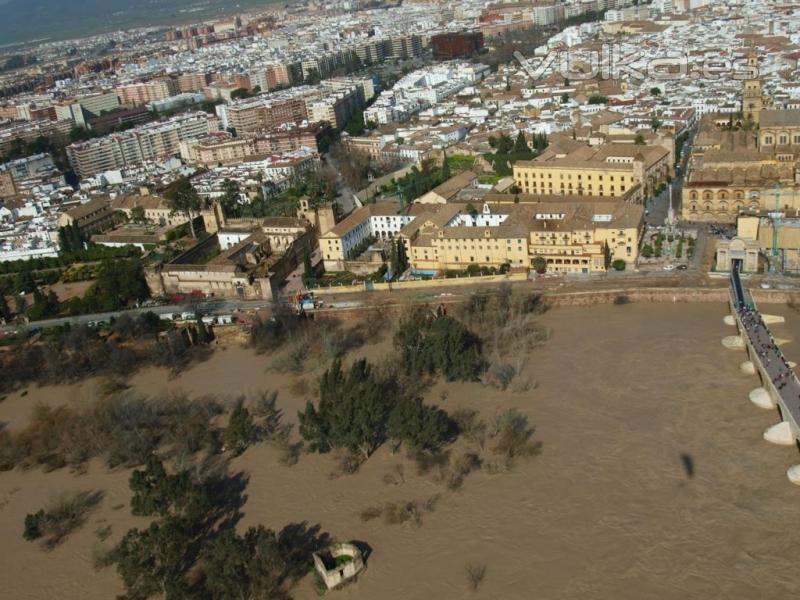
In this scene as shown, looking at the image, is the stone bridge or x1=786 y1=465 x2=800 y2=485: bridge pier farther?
the stone bridge

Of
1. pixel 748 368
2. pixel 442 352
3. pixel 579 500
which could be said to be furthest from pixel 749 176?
pixel 579 500

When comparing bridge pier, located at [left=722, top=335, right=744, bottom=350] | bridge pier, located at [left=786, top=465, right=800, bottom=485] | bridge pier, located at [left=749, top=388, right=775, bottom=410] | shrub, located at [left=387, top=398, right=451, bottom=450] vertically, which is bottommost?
bridge pier, located at [left=722, top=335, right=744, bottom=350]

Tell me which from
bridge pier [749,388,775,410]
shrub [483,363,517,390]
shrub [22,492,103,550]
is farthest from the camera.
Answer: shrub [483,363,517,390]

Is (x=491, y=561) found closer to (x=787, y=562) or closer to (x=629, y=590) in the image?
(x=629, y=590)

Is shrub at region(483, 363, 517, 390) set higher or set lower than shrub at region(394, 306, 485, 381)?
lower

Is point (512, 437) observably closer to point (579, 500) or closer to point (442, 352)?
point (579, 500)

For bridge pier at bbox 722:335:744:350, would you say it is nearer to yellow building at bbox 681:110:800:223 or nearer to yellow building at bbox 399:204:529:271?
yellow building at bbox 399:204:529:271

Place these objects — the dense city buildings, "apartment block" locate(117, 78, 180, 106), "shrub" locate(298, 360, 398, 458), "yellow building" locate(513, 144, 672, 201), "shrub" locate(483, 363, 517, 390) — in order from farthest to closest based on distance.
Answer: the dense city buildings
"apartment block" locate(117, 78, 180, 106)
"yellow building" locate(513, 144, 672, 201)
"shrub" locate(483, 363, 517, 390)
"shrub" locate(298, 360, 398, 458)

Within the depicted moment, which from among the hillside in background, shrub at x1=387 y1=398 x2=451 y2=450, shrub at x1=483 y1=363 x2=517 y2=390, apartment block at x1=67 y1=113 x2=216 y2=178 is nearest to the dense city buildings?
apartment block at x1=67 y1=113 x2=216 y2=178

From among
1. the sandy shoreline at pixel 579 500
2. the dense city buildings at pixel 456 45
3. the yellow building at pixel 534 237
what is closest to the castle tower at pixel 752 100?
the yellow building at pixel 534 237
